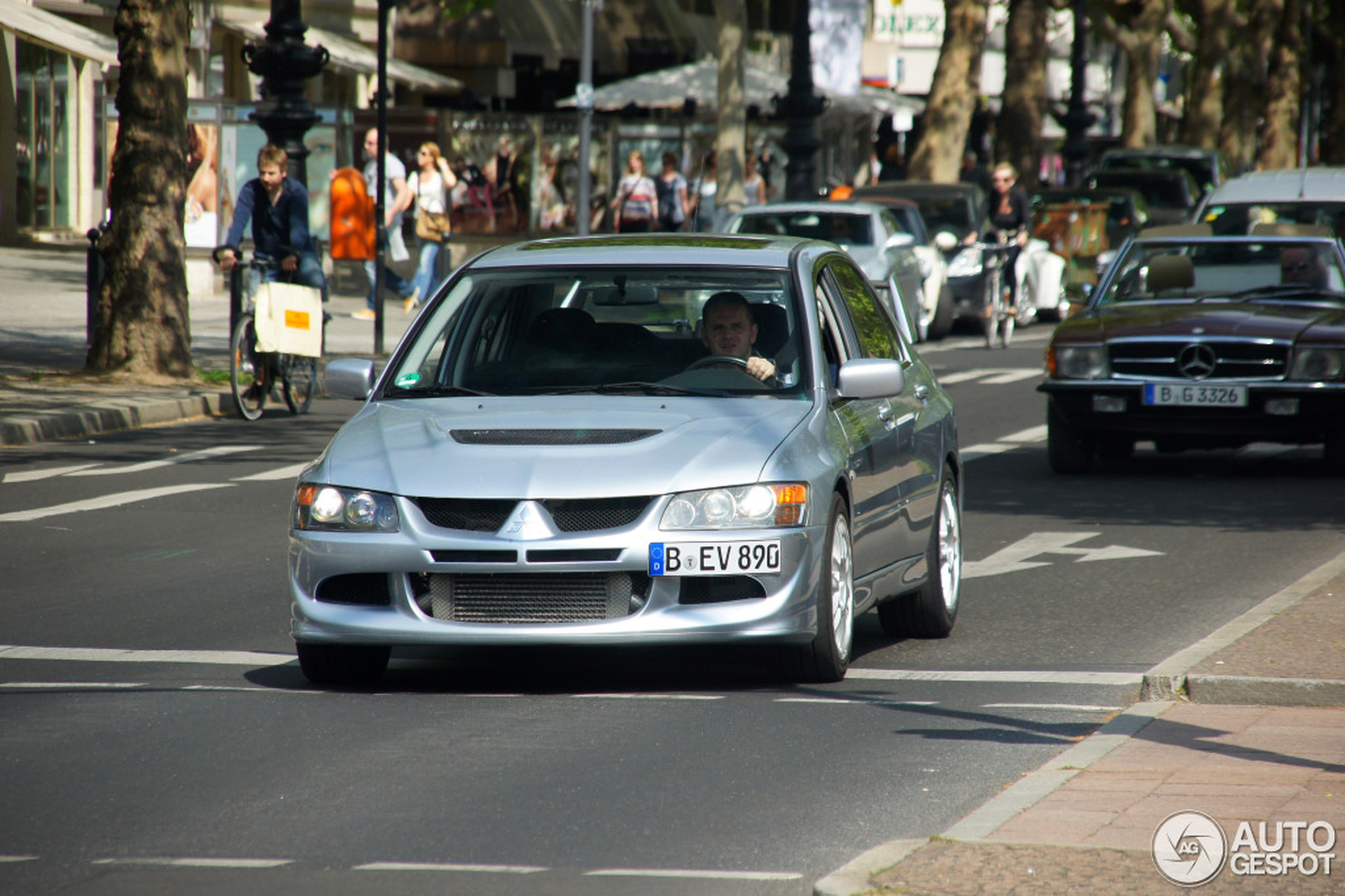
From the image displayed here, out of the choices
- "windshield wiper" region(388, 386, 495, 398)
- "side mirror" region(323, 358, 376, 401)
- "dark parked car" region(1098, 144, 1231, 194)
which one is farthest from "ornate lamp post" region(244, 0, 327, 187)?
"dark parked car" region(1098, 144, 1231, 194)

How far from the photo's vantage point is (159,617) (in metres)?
9.11

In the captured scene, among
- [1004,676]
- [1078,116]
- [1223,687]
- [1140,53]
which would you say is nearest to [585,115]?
[1078,116]

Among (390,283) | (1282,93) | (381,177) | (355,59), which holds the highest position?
(1282,93)

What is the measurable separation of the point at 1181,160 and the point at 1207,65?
41.9 ft

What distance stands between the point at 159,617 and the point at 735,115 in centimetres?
2700

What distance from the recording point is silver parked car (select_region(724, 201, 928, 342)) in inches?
939

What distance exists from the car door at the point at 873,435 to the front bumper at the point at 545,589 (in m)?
0.64

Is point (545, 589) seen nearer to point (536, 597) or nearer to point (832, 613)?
point (536, 597)

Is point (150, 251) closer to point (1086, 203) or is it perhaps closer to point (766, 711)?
point (766, 711)

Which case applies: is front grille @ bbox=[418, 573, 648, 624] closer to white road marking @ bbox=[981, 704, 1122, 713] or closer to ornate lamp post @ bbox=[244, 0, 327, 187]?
white road marking @ bbox=[981, 704, 1122, 713]

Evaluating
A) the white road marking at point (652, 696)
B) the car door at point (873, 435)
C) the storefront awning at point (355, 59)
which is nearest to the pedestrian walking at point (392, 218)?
the storefront awning at point (355, 59)

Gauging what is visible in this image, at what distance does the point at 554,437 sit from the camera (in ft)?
23.9

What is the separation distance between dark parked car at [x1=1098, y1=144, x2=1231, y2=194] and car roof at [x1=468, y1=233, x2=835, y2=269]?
33.7 m

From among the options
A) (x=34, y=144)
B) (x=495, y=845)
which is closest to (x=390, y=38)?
(x=34, y=144)
